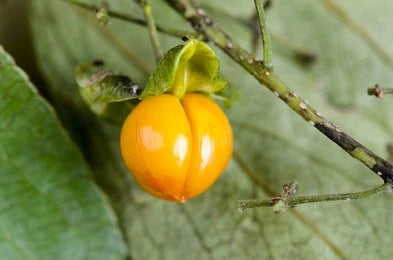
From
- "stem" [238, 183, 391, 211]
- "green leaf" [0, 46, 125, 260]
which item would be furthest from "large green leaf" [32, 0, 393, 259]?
"stem" [238, 183, 391, 211]

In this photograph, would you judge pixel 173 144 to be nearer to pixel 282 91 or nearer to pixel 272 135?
pixel 282 91

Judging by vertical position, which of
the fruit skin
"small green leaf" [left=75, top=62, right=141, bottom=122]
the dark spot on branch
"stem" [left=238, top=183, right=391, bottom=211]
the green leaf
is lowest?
the green leaf

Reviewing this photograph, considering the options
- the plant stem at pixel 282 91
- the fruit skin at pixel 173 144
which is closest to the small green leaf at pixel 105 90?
the fruit skin at pixel 173 144

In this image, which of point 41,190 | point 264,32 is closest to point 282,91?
point 264,32

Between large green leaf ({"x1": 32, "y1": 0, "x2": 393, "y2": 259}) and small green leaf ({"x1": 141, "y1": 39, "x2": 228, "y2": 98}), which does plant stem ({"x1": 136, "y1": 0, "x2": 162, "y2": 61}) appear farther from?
large green leaf ({"x1": 32, "y1": 0, "x2": 393, "y2": 259})

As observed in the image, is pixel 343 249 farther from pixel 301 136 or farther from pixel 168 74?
pixel 168 74
